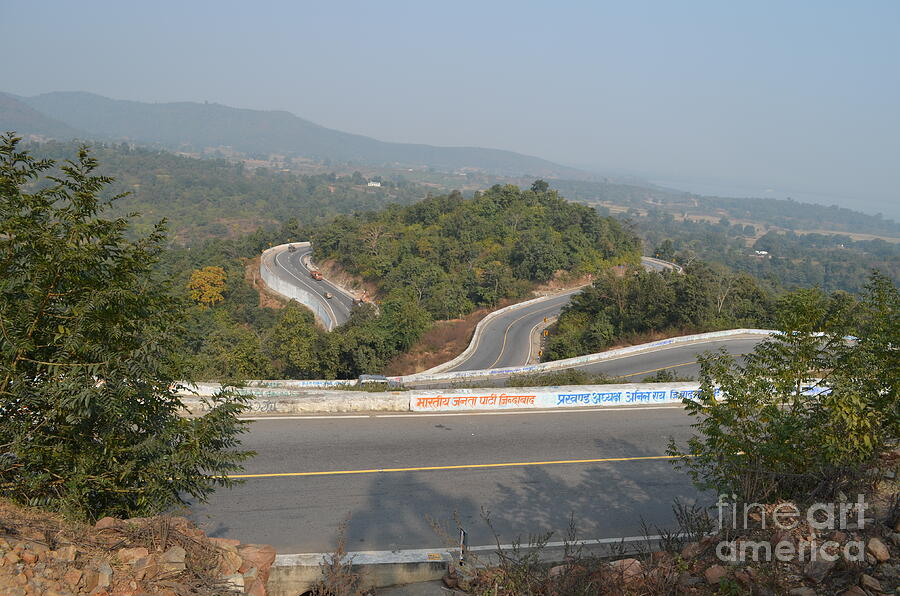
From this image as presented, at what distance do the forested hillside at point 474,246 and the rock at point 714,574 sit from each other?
45.3m

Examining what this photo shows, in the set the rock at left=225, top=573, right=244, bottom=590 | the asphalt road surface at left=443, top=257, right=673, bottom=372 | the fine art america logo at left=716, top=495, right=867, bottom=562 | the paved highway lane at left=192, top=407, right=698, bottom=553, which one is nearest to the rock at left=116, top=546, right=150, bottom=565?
the rock at left=225, top=573, right=244, bottom=590

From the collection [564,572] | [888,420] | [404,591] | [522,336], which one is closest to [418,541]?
[404,591]

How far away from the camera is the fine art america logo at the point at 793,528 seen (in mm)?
6647

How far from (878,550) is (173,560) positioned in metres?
7.78

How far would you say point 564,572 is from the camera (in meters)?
7.11

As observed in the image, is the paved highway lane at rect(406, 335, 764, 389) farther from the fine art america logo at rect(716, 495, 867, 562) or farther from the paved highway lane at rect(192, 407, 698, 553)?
the fine art america logo at rect(716, 495, 867, 562)

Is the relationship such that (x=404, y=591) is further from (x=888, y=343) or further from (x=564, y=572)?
(x=888, y=343)

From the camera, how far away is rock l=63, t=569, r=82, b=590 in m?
5.26

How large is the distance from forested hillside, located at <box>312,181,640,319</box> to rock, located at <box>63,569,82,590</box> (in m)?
46.5

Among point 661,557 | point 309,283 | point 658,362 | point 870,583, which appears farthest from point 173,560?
point 309,283

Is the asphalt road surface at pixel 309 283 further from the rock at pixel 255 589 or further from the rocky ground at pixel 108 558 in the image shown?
the rocky ground at pixel 108 558

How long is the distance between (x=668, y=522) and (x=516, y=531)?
310cm

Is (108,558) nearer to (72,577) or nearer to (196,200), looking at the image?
(72,577)

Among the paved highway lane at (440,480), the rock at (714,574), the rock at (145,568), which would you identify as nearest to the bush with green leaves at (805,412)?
the rock at (714,574)
